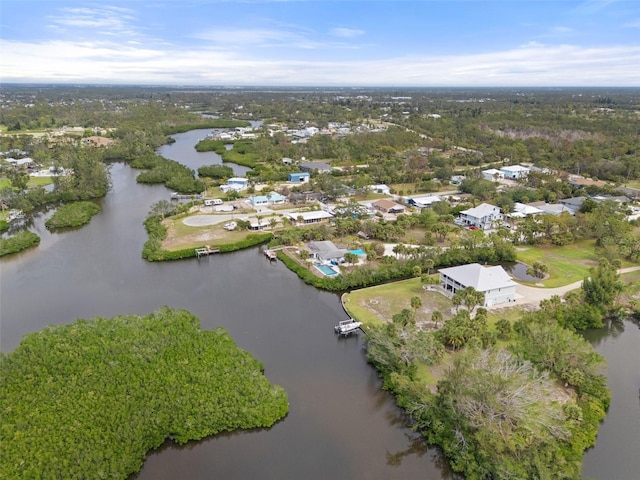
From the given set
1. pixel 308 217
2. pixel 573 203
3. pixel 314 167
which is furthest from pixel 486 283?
pixel 314 167

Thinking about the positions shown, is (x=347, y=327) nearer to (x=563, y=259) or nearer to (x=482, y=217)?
(x=563, y=259)

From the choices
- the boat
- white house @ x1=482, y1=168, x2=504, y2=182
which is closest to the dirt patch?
the boat

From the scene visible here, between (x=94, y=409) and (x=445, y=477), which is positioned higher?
(x=94, y=409)

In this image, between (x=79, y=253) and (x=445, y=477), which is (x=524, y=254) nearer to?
(x=445, y=477)

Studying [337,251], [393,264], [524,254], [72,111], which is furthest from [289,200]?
[72,111]

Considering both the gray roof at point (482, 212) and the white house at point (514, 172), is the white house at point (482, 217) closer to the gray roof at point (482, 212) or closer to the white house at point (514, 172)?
the gray roof at point (482, 212)

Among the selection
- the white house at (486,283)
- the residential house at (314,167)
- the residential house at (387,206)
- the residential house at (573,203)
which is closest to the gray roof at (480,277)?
the white house at (486,283)
